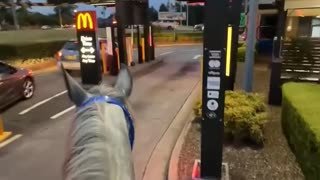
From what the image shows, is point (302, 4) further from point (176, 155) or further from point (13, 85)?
point (13, 85)

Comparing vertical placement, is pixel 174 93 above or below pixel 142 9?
below

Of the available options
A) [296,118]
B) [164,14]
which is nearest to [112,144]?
[296,118]

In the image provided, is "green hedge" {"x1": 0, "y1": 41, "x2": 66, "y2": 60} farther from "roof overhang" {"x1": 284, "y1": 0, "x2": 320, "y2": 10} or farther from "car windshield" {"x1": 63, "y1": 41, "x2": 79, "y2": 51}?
"roof overhang" {"x1": 284, "y1": 0, "x2": 320, "y2": 10}

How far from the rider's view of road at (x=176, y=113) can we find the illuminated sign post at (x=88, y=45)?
4 cm

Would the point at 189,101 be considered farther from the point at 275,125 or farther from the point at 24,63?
the point at 24,63

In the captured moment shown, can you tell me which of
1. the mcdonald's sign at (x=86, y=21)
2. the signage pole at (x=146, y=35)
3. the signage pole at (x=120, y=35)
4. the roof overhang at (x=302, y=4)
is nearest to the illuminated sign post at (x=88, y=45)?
the mcdonald's sign at (x=86, y=21)

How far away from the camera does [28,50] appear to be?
21734 millimetres

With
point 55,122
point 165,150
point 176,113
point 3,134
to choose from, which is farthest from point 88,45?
point 165,150

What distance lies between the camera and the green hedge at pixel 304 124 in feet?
15.7

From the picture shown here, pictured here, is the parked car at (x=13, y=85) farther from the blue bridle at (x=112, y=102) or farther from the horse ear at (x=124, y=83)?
the blue bridle at (x=112, y=102)

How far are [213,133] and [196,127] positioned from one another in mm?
3181

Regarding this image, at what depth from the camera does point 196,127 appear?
8.39 m

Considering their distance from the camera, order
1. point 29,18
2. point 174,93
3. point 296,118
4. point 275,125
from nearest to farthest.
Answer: point 296,118 < point 275,125 < point 174,93 < point 29,18

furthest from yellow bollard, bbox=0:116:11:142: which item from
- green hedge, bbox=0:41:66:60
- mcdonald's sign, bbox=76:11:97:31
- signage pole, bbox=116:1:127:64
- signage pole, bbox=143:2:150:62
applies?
signage pole, bbox=143:2:150:62
